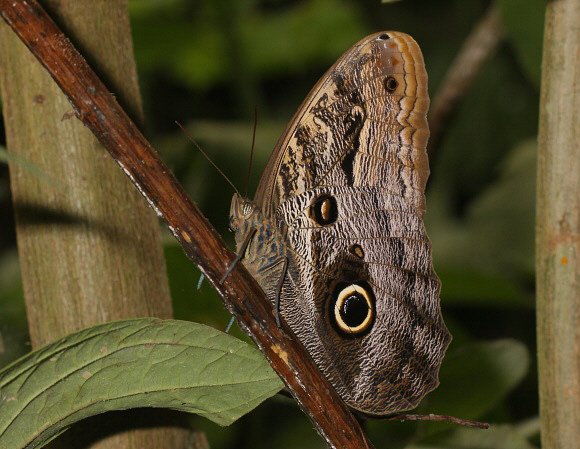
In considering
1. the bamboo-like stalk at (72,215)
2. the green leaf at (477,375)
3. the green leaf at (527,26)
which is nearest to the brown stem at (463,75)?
the green leaf at (527,26)

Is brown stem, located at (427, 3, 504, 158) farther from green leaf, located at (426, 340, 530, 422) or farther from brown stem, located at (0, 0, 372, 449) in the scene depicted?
brown stem, located at (0, 0, 372, 449)

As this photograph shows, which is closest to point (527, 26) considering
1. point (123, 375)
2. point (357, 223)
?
point (357, 223)

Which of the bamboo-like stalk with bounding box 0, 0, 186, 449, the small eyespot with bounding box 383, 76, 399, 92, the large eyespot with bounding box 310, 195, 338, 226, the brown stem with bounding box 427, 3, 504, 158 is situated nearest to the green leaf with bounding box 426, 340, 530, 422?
the large eyespot with bounding box 310, 195, 338, 226

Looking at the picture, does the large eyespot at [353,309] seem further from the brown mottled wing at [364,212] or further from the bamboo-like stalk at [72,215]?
the bamboo-like stalk at [72,215]

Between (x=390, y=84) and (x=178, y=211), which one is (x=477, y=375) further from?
(x=178, y=211)

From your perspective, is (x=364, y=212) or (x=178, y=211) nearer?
(x=178, y=211)

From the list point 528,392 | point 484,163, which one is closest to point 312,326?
point 528,392
